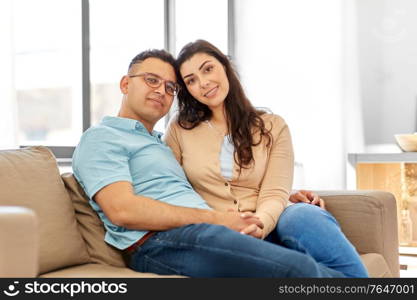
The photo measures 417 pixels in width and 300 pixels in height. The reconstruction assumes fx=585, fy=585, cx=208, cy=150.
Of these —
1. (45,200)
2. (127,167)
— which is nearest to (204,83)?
(127,167)

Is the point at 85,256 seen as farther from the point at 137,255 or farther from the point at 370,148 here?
the point at 370,148

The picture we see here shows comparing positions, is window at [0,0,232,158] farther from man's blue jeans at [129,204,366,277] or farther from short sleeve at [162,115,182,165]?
man's blue jeans at [129,204,366,277]

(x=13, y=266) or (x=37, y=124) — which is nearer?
(x=13, y=266)

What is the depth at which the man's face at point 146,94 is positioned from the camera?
1.97 meters

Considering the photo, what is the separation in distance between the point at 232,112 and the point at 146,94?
34cm

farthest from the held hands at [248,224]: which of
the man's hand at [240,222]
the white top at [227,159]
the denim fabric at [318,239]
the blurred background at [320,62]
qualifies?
the blurred background at [320,62]

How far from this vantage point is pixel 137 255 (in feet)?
5.63

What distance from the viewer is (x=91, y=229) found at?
1.84 m

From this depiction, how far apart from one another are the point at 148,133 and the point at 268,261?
691 millimetres

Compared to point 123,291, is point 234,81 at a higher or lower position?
higher

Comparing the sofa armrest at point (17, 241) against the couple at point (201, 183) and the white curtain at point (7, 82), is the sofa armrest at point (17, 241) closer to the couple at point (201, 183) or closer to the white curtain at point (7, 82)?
the couple at point (201, 183)

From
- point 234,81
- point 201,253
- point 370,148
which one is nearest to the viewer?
point 201,253

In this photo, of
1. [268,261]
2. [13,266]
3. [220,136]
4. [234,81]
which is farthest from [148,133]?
[13,266]

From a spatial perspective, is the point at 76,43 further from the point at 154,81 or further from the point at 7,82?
the point at 154,81
